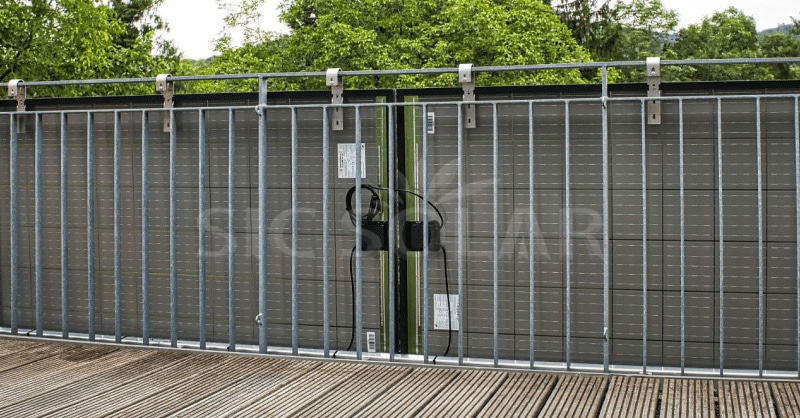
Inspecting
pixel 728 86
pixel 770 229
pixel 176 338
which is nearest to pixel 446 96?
pixel 728 86

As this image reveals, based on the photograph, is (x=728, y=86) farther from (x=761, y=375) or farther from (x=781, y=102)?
(x=761, y=375)

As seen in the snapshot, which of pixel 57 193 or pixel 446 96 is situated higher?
pixel 446 96

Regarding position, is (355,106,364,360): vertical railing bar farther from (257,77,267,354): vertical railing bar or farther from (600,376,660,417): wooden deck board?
(600,376,660,417): wooden deck board

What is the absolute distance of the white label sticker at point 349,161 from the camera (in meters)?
4.77

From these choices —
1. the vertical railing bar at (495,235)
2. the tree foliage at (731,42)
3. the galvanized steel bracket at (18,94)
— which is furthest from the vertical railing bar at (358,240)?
the tree foliage at (731,42)

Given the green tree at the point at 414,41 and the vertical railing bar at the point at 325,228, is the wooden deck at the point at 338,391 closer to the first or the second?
the vertical railing bar at the point at 325,228

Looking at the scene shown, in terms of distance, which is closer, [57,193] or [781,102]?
[781,102]

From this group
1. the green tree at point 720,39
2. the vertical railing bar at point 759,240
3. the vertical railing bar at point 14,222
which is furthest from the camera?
the green tree at point 720,39

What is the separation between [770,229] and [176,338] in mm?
3355

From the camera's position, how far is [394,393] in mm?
4023

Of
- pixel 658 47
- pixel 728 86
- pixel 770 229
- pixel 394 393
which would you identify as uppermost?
pixel 658 47

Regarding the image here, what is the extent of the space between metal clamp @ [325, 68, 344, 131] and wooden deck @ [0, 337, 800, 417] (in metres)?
1.34

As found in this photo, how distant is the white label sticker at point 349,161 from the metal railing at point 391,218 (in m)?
0.06

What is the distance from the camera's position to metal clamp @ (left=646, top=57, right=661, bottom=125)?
419 cm
